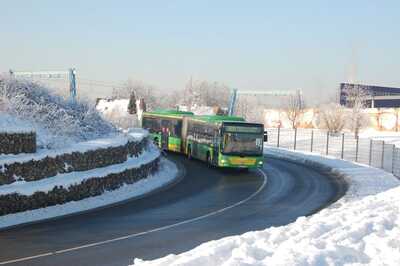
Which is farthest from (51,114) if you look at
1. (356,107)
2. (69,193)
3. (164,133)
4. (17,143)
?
(356,107)

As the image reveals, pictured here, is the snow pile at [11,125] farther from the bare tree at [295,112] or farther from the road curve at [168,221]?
the bare tree at [295,112]

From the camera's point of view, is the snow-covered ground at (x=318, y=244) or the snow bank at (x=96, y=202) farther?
the snow bank at (x=96, y=202)

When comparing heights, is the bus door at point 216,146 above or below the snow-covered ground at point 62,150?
below

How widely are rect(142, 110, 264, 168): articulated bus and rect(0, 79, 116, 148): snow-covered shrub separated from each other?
5.66m

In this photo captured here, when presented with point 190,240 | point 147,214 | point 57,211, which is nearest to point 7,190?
point 57,211

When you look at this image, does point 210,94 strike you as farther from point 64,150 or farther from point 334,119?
Result: point 64,150

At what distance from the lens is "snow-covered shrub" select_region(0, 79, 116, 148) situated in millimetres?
21516

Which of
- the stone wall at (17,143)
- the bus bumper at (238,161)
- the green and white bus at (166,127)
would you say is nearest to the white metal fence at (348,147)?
the bus bumper at (238,161)

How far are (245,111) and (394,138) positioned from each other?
5966 centimetres

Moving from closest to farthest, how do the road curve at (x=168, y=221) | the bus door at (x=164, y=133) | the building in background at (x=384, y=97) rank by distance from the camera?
the road curve at (x=168, y=221), the bus door at (x=164, y=133), the building in background at (x=384, y=97)

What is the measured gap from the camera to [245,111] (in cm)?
11800

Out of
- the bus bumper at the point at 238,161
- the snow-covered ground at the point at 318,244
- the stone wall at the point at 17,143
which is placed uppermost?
the stone wall at the point at 17,143

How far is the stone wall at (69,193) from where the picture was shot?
53.3 feet

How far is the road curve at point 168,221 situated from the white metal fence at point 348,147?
9.22 metres
